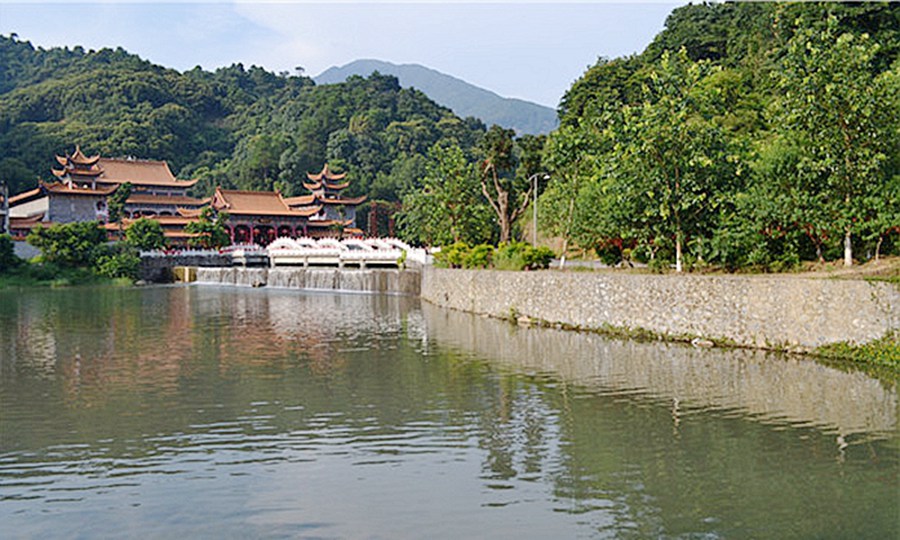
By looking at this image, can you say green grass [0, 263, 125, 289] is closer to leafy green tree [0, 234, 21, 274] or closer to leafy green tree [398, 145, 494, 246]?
leafy green tree [0, 234, 21, 274]

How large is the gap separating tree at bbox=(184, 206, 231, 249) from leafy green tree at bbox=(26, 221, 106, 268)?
10.4 m

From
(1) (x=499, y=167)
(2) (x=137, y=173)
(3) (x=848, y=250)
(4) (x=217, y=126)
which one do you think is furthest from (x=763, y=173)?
(4) (x=217, y=126)

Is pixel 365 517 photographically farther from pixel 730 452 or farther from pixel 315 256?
pixel 315 256

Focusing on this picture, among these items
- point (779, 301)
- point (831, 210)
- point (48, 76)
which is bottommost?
point (779, 301)

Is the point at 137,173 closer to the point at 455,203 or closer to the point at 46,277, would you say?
the point at 46,277

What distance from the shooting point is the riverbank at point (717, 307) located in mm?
19203

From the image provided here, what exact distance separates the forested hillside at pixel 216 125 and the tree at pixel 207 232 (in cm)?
2054

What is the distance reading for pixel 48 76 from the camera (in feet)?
485

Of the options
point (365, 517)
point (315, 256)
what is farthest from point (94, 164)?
point (365, 517)

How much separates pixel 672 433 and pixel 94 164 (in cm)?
7382

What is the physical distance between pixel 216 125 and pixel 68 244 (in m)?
79.1

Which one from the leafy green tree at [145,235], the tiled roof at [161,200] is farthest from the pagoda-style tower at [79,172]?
the leafy green tree at [145,235]

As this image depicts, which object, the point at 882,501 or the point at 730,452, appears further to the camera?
the point at 730,452

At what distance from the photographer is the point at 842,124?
22.5 m
